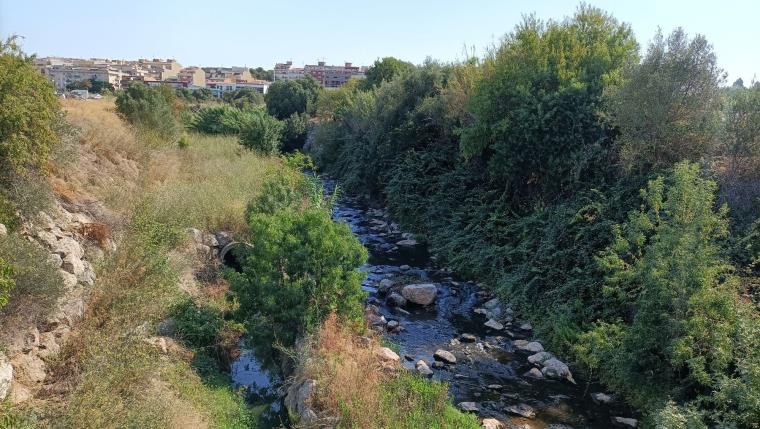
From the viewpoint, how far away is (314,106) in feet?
163

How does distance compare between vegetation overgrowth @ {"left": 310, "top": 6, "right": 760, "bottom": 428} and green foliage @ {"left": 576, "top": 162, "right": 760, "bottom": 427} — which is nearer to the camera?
green foliage @ {"left": 576, "top": 162, "right": 760, "bottom": 427}

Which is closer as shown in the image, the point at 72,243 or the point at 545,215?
the point at 72,243

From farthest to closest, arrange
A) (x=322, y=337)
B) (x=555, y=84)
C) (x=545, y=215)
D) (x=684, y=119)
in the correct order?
(x=555, y=84), (x=545, y=215), (x=684, y=119), (x=322, y=337)

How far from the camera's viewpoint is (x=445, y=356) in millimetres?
11039

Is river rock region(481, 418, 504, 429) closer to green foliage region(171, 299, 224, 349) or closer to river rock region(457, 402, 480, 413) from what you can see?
river rock region(457, 402, 480, 413)

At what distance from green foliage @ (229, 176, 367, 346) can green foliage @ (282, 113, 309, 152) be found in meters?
33.9

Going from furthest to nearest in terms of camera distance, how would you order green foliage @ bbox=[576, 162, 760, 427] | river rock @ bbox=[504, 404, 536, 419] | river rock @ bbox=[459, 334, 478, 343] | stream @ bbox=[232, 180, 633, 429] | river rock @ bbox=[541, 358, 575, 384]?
river rock @ bbox=[459, 334, 478, 343]
river rock @ bbox=[541, 358, 575, 384]
stream @ bbox=[232, 180, 633, 429]
river rock @ bbox=[504, 404, 536, 419]
green foliage @ bbox=[576, 162, 760, 427]

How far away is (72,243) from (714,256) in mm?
12802

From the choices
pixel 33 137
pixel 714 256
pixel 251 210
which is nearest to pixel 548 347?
pixel 714 256

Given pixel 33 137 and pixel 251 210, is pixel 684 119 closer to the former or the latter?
pixel 251 210

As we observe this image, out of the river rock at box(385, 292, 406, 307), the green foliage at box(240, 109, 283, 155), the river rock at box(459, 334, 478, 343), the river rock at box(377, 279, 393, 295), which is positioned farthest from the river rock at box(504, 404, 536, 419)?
the green foliage at box(240, 109, 283, 155)

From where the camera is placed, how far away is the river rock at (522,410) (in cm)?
913

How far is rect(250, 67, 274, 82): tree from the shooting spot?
139 meters

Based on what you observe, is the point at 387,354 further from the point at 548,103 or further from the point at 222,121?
the point at 222,121
